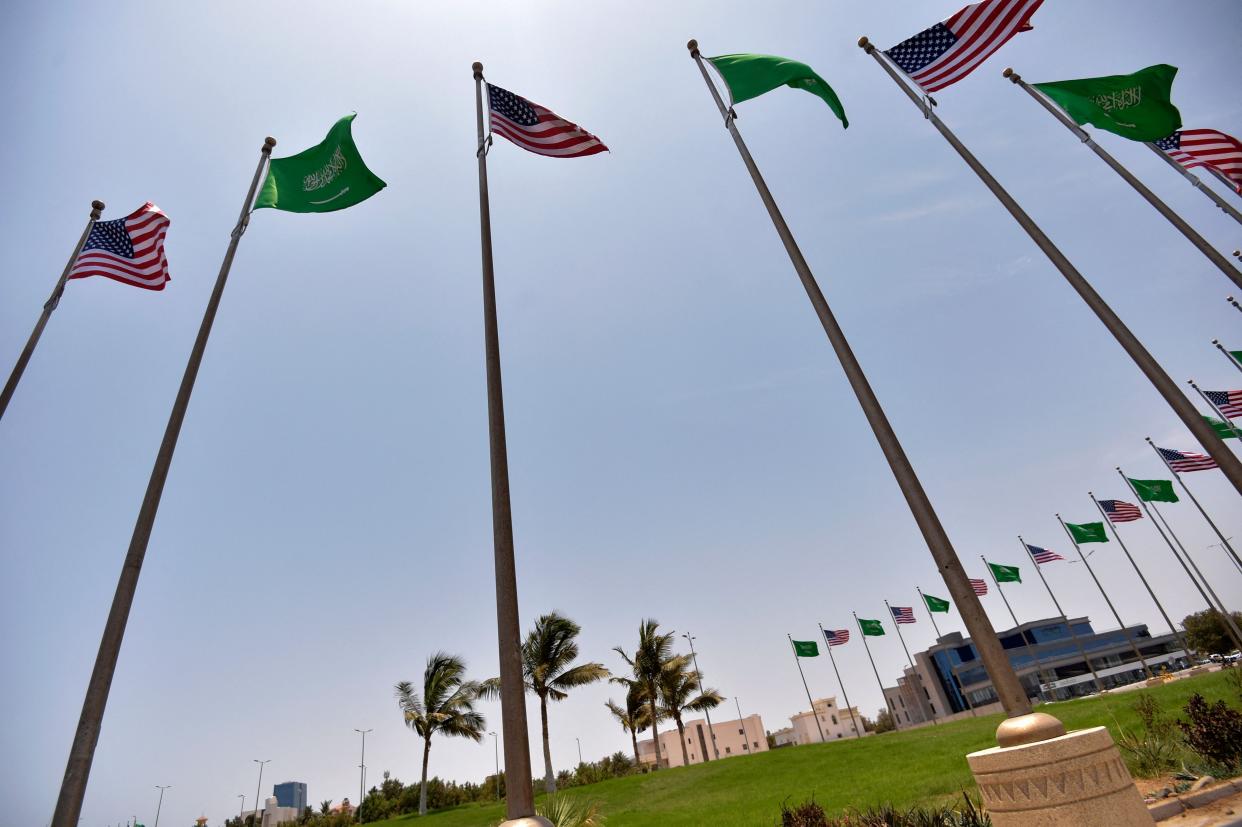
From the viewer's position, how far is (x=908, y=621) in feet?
136

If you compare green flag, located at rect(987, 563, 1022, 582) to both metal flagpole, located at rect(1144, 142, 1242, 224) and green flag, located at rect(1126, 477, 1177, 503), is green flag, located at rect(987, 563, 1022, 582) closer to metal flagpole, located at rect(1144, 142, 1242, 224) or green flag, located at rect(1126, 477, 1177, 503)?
green flag, located at rect(1126, 477, 1177, 503)

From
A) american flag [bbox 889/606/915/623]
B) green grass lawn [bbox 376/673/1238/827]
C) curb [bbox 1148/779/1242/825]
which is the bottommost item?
curb [bbox 1148/779/1242/825]

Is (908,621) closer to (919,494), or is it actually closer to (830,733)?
(919,494)

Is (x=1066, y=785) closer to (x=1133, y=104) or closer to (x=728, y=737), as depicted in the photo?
(x=1133, y=104)

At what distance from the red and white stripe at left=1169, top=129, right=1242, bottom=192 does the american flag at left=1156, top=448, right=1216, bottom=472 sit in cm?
1694

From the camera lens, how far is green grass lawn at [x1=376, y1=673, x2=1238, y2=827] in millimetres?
18438

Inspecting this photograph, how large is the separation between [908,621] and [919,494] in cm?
4099

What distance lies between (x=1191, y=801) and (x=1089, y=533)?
3485cm

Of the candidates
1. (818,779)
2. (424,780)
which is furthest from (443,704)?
(818,779)

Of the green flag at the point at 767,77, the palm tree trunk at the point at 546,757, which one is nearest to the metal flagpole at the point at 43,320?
the green flag at the point at 767,77

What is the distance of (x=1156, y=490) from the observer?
104ft

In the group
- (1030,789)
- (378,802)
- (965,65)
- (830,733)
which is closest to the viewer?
(1030,789)

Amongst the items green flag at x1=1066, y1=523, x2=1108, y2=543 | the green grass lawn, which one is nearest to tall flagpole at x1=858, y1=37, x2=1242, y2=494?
the green grass lawn

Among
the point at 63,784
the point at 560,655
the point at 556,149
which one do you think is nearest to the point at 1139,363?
the point at 556,149
